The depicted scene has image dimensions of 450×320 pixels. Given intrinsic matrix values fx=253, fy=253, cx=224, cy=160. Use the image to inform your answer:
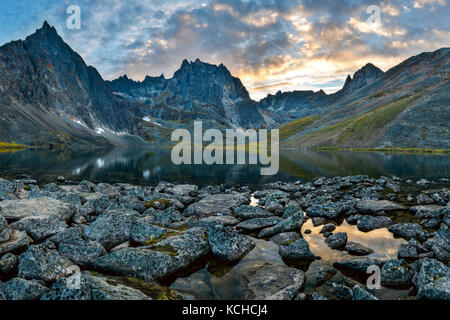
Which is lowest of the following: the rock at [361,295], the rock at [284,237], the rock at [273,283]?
the rock at [273,283]

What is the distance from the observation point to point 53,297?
8.20 meters

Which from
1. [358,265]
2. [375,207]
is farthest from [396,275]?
[375,207]

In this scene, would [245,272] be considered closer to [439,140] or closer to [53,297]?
[53,297]

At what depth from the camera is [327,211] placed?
73.0ft

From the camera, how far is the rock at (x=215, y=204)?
23.9 m

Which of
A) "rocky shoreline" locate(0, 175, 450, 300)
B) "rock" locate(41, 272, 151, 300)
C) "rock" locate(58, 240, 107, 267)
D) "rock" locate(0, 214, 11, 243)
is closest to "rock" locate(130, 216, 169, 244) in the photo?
"rocky shoreline" locate(0, 175, 450, 300)

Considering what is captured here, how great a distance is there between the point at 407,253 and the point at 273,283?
8.26m

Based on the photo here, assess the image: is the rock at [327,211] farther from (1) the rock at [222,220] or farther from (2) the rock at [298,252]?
(2) the rock at [298,252]

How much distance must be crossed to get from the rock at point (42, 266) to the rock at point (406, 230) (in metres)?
20.3

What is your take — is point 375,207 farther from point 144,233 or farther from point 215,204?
point 144,233

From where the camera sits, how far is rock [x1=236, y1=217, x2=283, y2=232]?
1937 centimetres

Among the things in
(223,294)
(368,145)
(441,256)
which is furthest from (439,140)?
(223,294)

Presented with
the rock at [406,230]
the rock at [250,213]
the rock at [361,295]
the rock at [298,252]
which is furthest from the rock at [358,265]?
the rock at [250,213]

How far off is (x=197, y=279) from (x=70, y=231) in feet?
30.0
